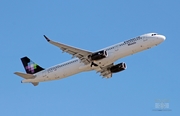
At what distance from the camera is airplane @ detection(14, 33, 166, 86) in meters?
75.0

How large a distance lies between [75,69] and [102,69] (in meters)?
6.35

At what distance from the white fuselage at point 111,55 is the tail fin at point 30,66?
392 centimetres

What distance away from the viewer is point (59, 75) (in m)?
79.9

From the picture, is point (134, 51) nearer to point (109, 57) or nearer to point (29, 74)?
point (109, 57)

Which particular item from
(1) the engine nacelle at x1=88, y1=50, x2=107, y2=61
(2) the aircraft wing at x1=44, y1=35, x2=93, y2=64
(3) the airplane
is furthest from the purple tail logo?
(1) the engine nacelle at x1=88, y1=50, x2=107, y2=61

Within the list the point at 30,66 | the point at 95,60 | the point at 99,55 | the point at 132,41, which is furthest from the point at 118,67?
the point at 30,66

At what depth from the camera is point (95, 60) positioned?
76750 millimetres

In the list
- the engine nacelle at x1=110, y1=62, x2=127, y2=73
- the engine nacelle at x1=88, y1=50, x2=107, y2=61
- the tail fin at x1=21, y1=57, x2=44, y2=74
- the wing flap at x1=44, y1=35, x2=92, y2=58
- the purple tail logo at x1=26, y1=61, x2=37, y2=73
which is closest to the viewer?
the wing flap at x1=44, y1=35, x2=92, y2=58

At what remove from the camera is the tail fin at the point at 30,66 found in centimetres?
8525

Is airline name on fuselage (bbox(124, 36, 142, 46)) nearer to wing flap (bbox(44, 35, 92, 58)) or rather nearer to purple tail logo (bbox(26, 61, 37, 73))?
wing flap (bbox(44, 35, 92, 58))

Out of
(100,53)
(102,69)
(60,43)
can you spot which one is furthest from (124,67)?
(60,43)

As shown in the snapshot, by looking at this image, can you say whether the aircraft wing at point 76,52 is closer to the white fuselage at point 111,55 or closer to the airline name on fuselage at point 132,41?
the white fuselage at point 111,55

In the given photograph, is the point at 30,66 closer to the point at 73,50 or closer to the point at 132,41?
the point at 73,50

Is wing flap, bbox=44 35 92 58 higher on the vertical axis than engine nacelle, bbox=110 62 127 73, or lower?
higher
